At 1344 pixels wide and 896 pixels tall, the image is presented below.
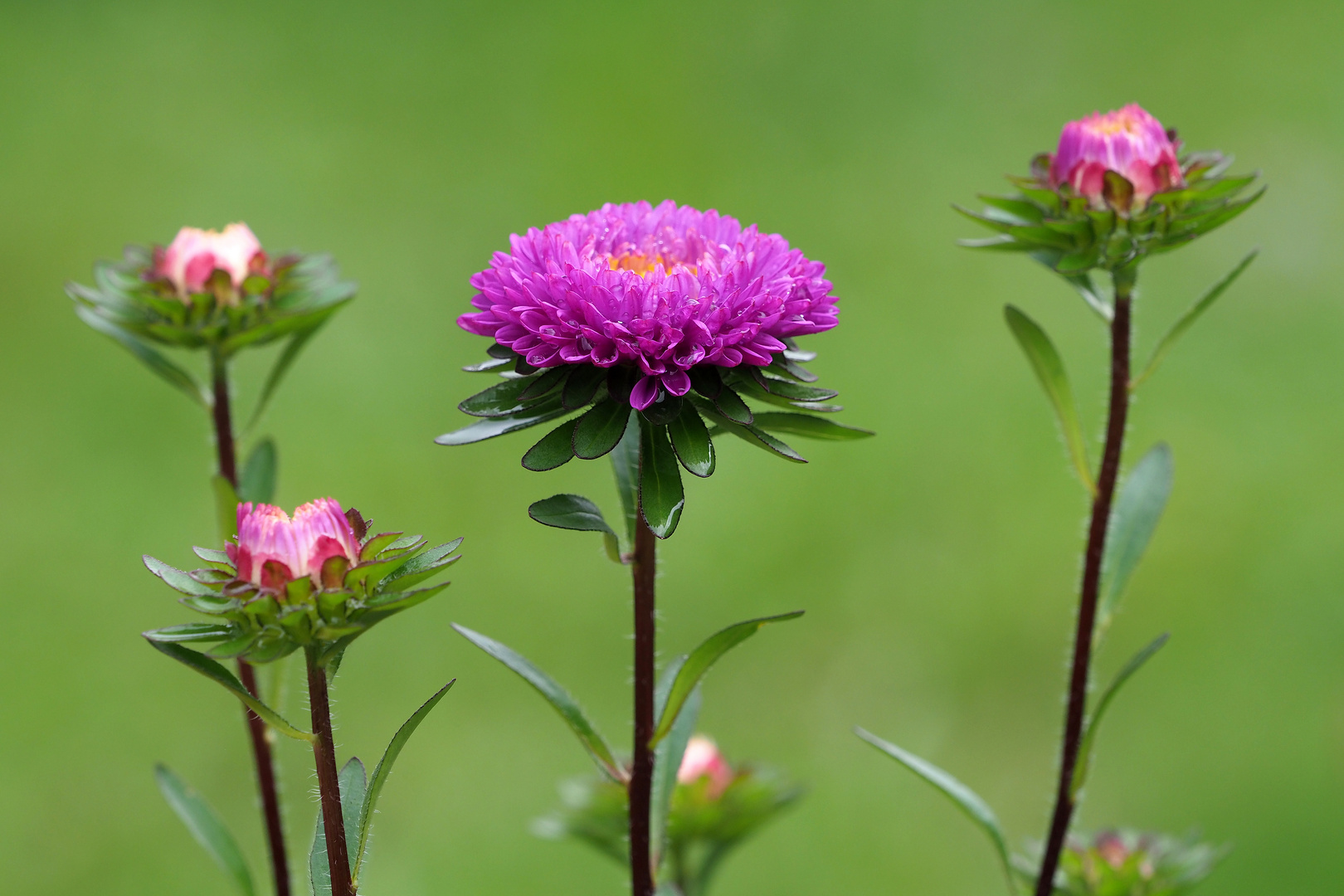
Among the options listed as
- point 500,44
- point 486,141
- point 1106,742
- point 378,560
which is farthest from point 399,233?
point 378,560

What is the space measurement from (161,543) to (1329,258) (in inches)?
109

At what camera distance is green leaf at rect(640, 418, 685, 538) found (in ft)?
3.05

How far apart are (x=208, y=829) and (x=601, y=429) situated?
579mm

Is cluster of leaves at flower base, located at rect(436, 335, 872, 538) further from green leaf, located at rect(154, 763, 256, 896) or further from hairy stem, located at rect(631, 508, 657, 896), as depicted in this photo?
green leaf, located at rect(154, 763, 256, 896)

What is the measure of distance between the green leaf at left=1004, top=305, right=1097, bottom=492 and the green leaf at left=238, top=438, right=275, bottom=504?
26.7 inches

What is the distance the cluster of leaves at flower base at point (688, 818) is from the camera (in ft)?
4.50

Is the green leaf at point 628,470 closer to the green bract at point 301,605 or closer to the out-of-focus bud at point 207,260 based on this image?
the green bract at point 301,605

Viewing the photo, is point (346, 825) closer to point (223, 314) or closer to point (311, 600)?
point (311, 600)

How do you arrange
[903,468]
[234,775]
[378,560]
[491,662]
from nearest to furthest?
[378,560], [234,775], [491,662], [903,468]

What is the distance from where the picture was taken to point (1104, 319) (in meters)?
1.21

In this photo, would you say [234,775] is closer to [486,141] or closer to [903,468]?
[903,468]

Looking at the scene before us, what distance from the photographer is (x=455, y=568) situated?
116 inches

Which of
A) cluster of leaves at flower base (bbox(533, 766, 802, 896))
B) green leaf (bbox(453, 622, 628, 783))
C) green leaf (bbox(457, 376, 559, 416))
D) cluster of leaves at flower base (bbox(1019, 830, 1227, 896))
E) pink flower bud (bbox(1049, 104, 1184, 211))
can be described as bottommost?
cluster of leaves at flower base (bbox(1019, 830, 1227, 896))

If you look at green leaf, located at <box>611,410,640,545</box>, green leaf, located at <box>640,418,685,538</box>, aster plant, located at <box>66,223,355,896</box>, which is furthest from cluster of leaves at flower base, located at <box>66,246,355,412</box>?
green leaf, located at <box>640,418,685,538</box>
